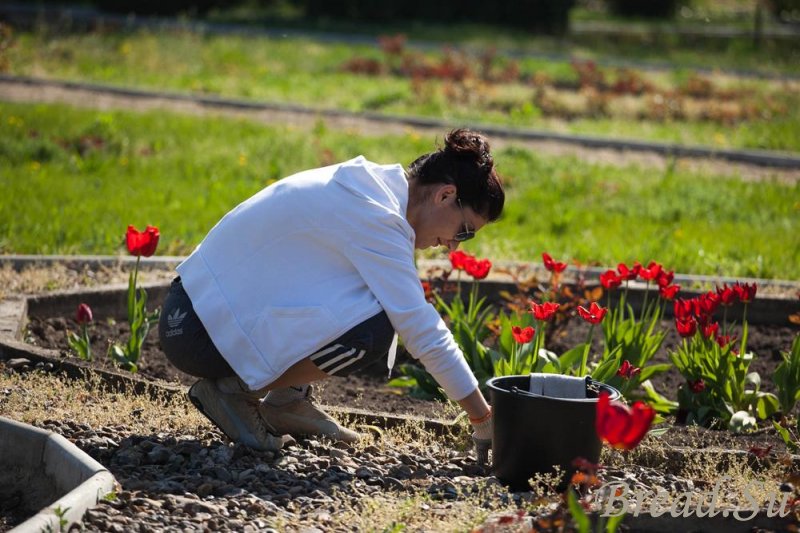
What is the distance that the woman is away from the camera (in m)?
3.43

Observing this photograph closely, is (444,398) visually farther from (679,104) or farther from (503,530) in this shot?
(679,104)

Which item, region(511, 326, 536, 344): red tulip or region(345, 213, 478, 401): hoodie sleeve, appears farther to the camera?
region(511, 326, 536, 344): red tulip

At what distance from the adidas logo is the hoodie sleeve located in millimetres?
640

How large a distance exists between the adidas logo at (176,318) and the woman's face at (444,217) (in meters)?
0.82

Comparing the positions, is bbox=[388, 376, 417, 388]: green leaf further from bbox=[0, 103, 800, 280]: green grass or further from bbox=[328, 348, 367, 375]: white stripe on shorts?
bbox=[0, 103, 800, 280]: green grass

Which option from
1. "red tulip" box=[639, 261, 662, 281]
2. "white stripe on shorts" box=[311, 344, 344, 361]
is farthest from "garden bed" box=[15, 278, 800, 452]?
"white stripe on shorts" box=[311, 344, 344, 361]

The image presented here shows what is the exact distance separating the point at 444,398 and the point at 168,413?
1.18m

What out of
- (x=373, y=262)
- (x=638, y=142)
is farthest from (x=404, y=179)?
(x=638, y=142)

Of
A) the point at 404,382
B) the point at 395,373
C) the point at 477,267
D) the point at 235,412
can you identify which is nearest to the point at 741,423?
the point at 477,267

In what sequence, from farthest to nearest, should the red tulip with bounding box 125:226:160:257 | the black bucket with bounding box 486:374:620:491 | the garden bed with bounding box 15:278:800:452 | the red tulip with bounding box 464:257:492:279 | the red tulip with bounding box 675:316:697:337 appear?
the red tulip with bounding box 464:257:492:279
the red tulip with bounding box 125:226:160:257
the garden bed with bounding box 15:278:800:452
the red tulip with bounding box 675:316:697:337
the black bucket with bounding box 486:374:620:491

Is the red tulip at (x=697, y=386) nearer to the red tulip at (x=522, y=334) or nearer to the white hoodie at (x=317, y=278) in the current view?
the red tulip at (x=522, y=334)

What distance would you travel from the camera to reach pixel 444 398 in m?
4.59

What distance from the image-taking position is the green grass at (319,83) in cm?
1218

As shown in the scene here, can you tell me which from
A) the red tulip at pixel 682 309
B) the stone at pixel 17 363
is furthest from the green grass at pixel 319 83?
the stone at pixel 17 363
